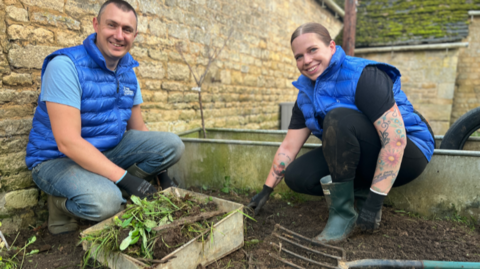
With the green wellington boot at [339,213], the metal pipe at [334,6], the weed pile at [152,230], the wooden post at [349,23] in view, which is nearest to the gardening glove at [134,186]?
the weed pile at [152,230]

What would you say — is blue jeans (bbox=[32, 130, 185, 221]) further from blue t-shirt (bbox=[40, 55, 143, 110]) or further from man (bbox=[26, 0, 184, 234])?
blue t-shirt (bbox=[40, 55, 143, 110])

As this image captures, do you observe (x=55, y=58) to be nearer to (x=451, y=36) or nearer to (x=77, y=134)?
(x=77, y=134)

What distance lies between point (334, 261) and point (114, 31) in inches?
73.7

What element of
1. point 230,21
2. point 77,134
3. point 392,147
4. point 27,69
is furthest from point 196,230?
point 230,21

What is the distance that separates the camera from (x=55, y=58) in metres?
1.81

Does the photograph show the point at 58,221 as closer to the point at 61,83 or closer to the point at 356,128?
the point at 61,83

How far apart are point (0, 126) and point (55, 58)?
66 cm

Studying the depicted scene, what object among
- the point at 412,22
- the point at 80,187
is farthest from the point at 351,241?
the point at 412,22

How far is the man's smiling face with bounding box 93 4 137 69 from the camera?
1.92m

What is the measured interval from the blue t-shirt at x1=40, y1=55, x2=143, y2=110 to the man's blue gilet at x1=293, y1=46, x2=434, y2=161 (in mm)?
1432

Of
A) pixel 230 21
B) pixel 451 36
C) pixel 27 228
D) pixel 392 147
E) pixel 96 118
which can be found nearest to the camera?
pixel 392 147

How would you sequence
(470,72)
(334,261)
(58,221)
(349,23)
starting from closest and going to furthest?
(334,261) → (58,221) → (349,23) → (470,72)

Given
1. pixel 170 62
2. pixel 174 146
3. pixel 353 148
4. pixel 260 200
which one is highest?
pixel 170 62

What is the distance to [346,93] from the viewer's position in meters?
1.80
